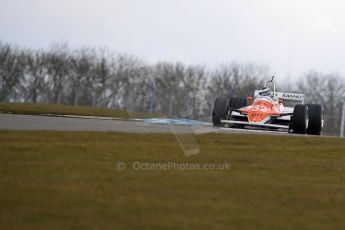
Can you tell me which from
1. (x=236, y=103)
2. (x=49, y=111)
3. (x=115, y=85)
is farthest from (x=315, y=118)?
(x=115, y=85)

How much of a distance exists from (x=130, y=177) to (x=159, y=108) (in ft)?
210

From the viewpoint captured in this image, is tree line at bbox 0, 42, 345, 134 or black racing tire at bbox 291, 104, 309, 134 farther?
tree line at bbox 0, 42, 345, 134

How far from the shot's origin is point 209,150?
14.2 metres

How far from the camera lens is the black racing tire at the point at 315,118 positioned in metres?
22.7

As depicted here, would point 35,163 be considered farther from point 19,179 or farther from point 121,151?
point 121,151

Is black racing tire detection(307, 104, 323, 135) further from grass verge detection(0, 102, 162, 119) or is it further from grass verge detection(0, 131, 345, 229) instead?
grass verge detection(0, 102, 162, 119)

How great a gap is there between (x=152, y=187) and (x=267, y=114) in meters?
12.7

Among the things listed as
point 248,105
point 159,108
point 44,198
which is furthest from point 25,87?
point 44,198

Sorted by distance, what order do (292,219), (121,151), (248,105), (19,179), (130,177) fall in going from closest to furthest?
(292,219) → (19,179) → (130,177) → (121,151) → (248,105)

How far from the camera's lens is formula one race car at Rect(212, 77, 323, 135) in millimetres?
21406

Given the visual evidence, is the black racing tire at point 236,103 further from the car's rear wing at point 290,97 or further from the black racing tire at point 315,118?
the black racing tire at point 315,118

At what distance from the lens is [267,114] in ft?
71.1

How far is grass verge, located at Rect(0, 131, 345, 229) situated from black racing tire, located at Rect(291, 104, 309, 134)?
6014mm
